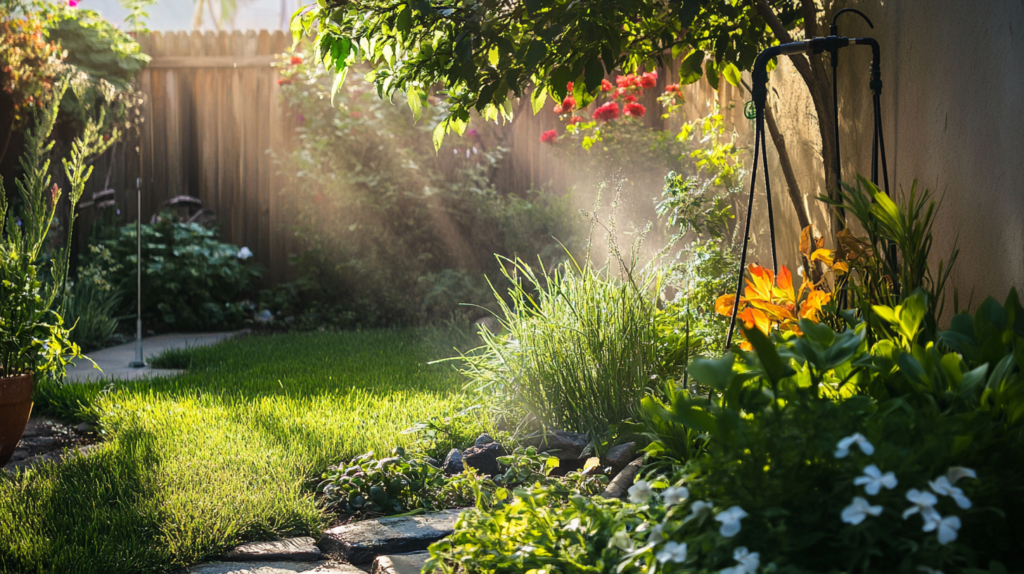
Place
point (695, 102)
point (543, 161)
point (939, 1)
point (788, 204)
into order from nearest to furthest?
point (939, 1)
point (788, 204)
point (695, 102)
point (543, 161)

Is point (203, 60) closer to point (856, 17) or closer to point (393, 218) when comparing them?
point (393, 218)

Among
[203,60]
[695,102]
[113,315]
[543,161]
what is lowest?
[113,315]

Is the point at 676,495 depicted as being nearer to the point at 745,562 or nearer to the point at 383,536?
the point at 745,562

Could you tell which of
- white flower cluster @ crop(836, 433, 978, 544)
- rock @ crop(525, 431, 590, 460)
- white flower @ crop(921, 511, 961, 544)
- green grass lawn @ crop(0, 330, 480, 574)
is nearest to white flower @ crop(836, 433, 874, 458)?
white flower cluster @ crop(836, 433, 978, 544)

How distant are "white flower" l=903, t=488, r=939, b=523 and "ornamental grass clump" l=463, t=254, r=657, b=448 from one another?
58.6 inches

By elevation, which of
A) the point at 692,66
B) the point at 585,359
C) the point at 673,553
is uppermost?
the point at 692,66

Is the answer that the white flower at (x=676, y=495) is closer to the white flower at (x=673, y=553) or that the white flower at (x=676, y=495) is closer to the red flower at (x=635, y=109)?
the white flower at (x=673, y=553)

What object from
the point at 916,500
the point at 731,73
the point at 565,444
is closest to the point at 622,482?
the point at 565,444

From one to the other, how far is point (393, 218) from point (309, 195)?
85 cm

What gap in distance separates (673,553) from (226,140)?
657 cm

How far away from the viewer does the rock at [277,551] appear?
187cm

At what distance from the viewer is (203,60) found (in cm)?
662

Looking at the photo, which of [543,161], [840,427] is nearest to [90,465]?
[840,427]

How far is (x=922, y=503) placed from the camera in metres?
0.94
